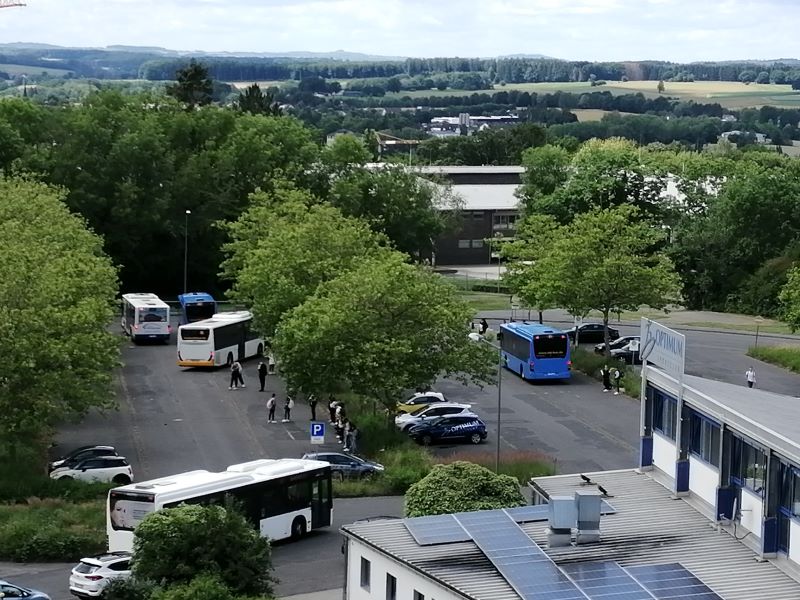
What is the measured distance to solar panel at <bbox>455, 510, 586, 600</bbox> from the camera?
2355 cm

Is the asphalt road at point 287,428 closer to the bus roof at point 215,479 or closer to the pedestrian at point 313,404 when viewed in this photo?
the pedestrian at point 313,404

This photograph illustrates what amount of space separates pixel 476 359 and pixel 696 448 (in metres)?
21.3

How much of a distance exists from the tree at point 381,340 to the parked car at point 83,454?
303 inches

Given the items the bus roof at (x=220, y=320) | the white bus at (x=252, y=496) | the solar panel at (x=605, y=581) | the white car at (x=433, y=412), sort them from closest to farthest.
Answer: the solar panel at (x=605, y=581), the white bus at (x=252, y=496), the white car at (x=433, y=412), the bus roof at (x=220, y=320)

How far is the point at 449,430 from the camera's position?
5022 cm

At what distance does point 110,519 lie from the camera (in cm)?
3509

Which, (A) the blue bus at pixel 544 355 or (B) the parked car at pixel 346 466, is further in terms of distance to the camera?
(A) the blue bus at pixel 544 355

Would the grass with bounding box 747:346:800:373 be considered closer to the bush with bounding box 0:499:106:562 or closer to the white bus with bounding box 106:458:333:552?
the white bus with bounding box 106:458:333:552

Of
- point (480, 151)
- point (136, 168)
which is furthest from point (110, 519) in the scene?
point (480, 151)

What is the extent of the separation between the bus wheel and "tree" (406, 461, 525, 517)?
4889mm

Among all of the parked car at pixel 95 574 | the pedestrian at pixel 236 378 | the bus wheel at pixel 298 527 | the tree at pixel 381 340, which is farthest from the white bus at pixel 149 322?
the parked car at pixel 95 574

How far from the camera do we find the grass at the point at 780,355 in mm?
66000

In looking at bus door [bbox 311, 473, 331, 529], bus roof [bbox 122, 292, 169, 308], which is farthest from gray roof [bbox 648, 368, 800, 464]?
bus roof [bbox 122, 292, 169, 308]

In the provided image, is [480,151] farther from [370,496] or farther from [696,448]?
[696,448]
